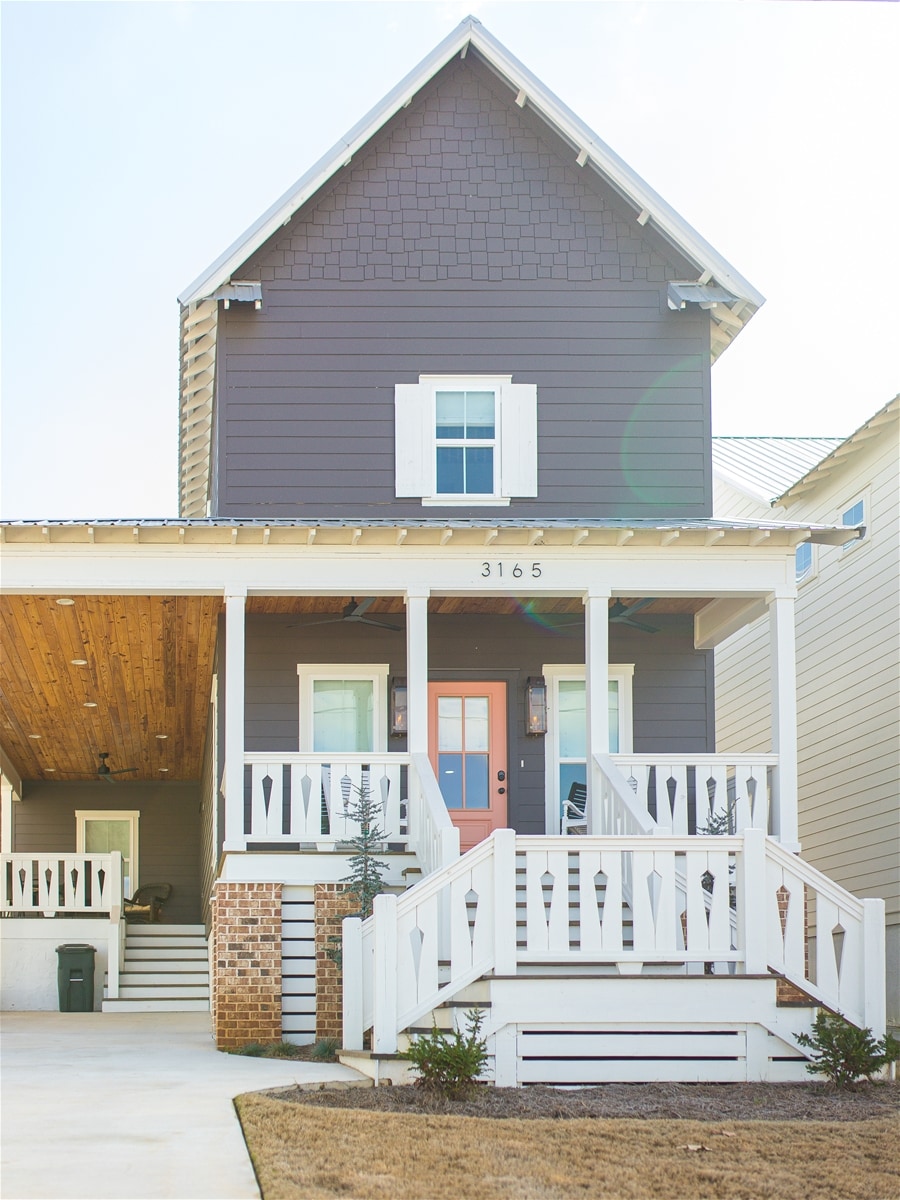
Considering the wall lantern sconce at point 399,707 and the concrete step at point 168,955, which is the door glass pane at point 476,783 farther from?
the concrete step at point 168,955

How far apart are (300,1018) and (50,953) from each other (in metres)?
6.29

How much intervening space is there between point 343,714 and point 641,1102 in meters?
7.12

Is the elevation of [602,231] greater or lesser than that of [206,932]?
greater

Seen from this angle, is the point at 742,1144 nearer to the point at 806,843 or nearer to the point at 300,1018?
the point at 300,1018

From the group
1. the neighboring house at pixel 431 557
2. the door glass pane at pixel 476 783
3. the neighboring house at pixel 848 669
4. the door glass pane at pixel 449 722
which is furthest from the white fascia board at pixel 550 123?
the door glass pane at pixel 476 783

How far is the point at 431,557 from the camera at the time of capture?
46.6ft

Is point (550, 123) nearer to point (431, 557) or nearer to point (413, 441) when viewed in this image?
point (413, 441)

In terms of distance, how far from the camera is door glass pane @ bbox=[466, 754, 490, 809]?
53.3 feet

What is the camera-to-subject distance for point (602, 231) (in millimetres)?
17250

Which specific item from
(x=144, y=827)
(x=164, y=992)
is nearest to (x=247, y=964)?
(x=164, y=992)

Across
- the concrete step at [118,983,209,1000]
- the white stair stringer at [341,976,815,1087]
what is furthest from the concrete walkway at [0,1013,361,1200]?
the concrete step at [118,983,209,1000]

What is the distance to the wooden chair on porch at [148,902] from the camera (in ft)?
77.6

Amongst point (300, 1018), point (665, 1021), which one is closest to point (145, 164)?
point (300, 1018)

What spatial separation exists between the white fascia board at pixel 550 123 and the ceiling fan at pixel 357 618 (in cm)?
357
